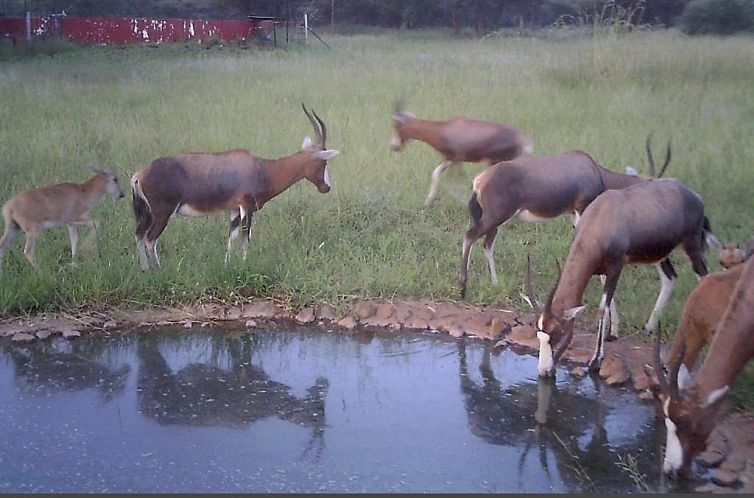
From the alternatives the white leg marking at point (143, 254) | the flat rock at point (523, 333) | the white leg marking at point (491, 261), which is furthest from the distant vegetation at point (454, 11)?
the flat rock at point (523, 333)

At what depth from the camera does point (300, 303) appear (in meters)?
6.86

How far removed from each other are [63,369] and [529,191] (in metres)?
3.59

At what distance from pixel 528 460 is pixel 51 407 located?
267cm

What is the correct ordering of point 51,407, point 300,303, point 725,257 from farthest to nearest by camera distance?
point 300,303 → point 725,257 → point 51,407

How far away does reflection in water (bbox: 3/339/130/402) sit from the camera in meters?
5.50

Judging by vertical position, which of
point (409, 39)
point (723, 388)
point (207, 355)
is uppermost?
point (409, 39)

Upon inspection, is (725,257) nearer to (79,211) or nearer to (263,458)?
(263,458)

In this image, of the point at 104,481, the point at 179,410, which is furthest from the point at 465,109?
the point at 104,481

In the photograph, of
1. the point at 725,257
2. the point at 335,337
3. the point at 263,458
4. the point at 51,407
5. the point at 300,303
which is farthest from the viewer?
the point at 300,303

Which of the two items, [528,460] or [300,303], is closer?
[528,460]

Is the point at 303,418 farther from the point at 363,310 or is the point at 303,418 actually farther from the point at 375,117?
the point at 375,117

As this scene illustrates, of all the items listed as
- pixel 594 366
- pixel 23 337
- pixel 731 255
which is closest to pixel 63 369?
pixel 23 337

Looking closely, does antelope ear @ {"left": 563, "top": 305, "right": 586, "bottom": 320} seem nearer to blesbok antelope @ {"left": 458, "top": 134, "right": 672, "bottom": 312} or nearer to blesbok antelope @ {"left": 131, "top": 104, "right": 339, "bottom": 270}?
blesbok antelope @ {"left": 458, "top": 134, "right": 672, "bottom": 312}

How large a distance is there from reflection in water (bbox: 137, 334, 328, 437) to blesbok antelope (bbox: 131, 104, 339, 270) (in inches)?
52.0
